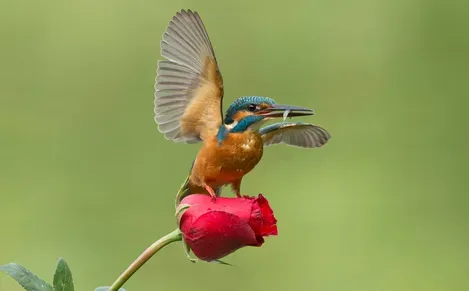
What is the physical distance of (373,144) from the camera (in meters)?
1.77

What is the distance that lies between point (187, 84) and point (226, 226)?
0.11 metres

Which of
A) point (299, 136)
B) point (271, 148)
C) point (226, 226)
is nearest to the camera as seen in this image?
point (226, 226)

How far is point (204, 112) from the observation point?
0.55m

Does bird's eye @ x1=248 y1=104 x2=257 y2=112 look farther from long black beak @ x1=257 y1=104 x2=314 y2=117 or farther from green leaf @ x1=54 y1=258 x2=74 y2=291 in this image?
green leaf @ x1=54 y1=258 x2=74 y2=291

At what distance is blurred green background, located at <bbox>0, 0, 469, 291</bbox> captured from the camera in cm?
153

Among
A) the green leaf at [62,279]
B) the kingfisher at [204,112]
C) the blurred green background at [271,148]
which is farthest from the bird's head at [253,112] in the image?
the blurred green background at [271,148]

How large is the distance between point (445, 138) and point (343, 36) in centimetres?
30

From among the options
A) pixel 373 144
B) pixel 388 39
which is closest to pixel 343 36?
pixel 388 39

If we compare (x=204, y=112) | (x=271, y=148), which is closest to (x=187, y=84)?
(x=204, y=112)

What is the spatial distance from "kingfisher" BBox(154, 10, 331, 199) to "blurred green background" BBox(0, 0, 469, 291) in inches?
34.9

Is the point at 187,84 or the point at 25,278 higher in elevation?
the point at 187,84

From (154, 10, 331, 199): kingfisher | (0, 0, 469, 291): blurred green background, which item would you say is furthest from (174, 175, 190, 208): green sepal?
(0, 0, 469, 291): blurred green background

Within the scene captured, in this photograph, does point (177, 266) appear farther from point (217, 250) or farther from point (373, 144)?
point (217, 250)

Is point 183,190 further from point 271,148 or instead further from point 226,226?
point 271,148
